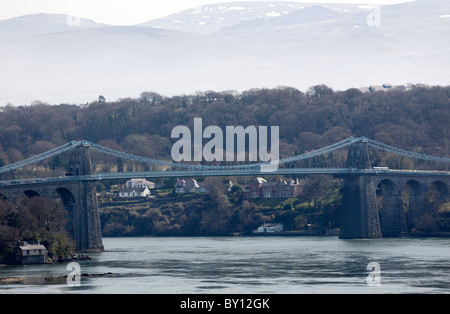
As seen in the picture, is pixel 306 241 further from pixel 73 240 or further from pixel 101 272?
pixel 101 272

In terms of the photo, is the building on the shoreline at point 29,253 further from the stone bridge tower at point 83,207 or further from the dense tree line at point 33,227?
→ the stone bridge tower at point 83,207

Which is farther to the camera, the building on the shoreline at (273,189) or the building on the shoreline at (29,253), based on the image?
the building on the shoreline at (273,189)

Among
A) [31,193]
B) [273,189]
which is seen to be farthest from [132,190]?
[31,193]

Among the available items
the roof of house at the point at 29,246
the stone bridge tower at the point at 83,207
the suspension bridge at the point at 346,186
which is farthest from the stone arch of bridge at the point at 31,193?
the roof of house at the point at 29,246

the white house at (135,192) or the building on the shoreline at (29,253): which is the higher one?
the white house at (135,192)

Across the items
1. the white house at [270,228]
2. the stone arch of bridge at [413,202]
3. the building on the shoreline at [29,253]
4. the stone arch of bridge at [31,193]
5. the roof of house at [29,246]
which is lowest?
the white house at [270,228]

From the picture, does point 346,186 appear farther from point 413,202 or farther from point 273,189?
point 273,189

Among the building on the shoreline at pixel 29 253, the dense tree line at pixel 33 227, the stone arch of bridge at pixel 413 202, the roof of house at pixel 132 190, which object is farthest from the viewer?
the roof of house at pixel 132 190

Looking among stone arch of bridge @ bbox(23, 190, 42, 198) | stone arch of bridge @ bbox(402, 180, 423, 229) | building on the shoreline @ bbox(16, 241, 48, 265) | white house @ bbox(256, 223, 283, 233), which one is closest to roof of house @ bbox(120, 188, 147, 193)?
white house @ bbox(256, 223, 283, 233)

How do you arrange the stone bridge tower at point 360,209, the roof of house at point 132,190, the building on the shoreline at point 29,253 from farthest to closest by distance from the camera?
1. the roof of house at point 132,190
2. the stone bridge tower at point 360,209
3. the building on the shoreline at point 29,253
